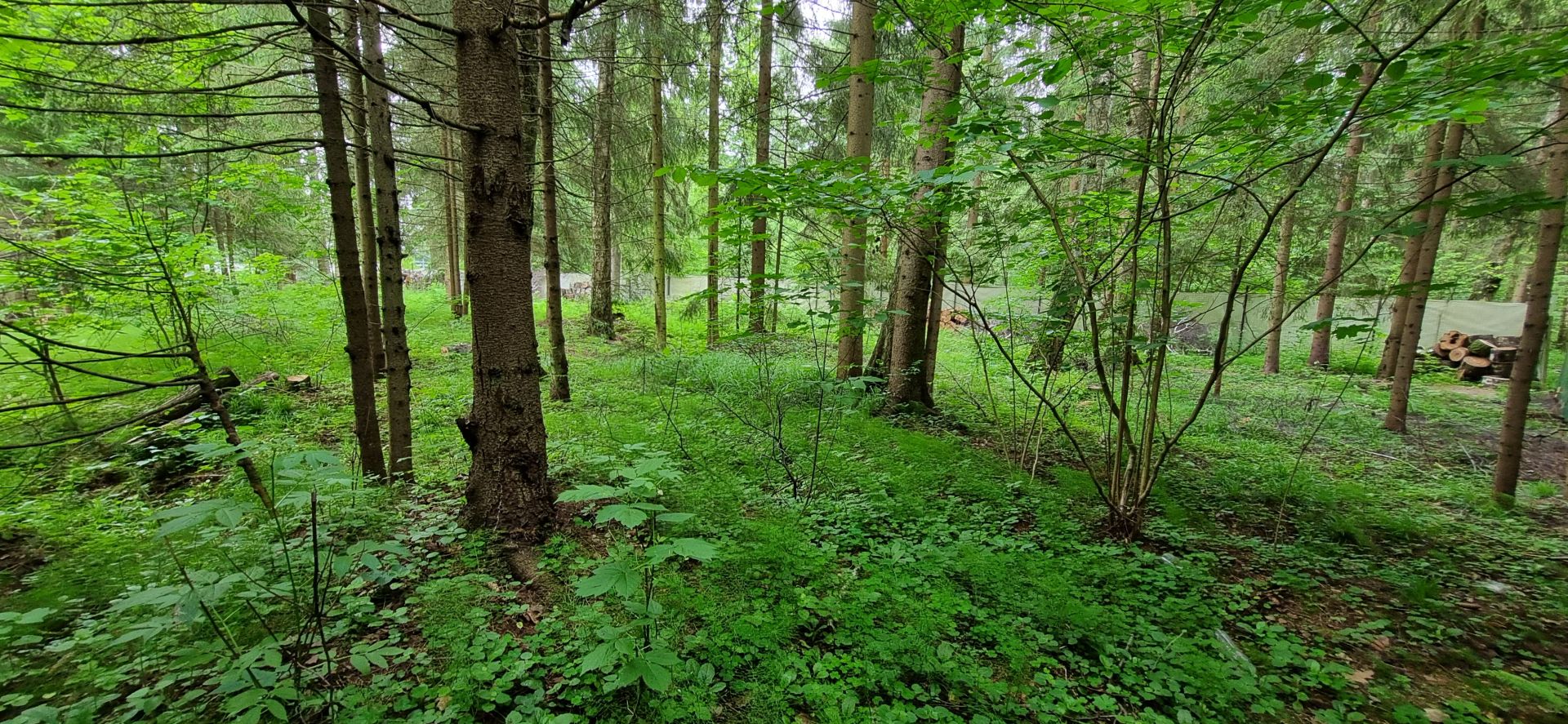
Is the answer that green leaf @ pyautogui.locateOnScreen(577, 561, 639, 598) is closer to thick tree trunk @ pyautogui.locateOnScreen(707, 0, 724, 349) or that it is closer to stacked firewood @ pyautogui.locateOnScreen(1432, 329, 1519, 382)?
thick tree trunk @ pyautogui.locateOnScreen(707, 0, 724, 349)

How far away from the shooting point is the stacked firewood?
1127 cm

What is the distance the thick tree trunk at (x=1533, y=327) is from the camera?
4.36m

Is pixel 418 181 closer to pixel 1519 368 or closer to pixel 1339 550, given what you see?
pixel 1339 550

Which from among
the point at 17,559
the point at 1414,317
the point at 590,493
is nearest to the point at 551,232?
the point at 17,559

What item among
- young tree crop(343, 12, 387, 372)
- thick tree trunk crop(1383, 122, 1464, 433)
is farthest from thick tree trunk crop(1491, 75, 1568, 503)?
young tree crop(343, 12, 387, 372)

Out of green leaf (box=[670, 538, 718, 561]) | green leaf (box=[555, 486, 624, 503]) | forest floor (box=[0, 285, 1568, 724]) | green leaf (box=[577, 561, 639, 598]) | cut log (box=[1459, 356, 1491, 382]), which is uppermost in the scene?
green leaf (box=[555, 486, 624, 503])

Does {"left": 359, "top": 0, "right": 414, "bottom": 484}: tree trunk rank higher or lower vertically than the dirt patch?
higher

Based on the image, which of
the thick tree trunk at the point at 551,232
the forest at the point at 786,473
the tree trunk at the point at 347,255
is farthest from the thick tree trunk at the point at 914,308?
the tree trunk at the point at 347,255

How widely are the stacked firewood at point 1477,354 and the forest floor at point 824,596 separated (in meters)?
10.3

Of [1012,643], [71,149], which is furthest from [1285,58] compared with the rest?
[71,149]

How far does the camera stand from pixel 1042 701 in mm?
2254

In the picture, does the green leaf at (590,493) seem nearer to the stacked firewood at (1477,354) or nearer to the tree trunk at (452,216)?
the tree trunk at (452,216)

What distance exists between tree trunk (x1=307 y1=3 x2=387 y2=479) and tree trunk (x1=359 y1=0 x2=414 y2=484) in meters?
0.13

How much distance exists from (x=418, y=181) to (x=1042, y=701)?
1648 centimetres
